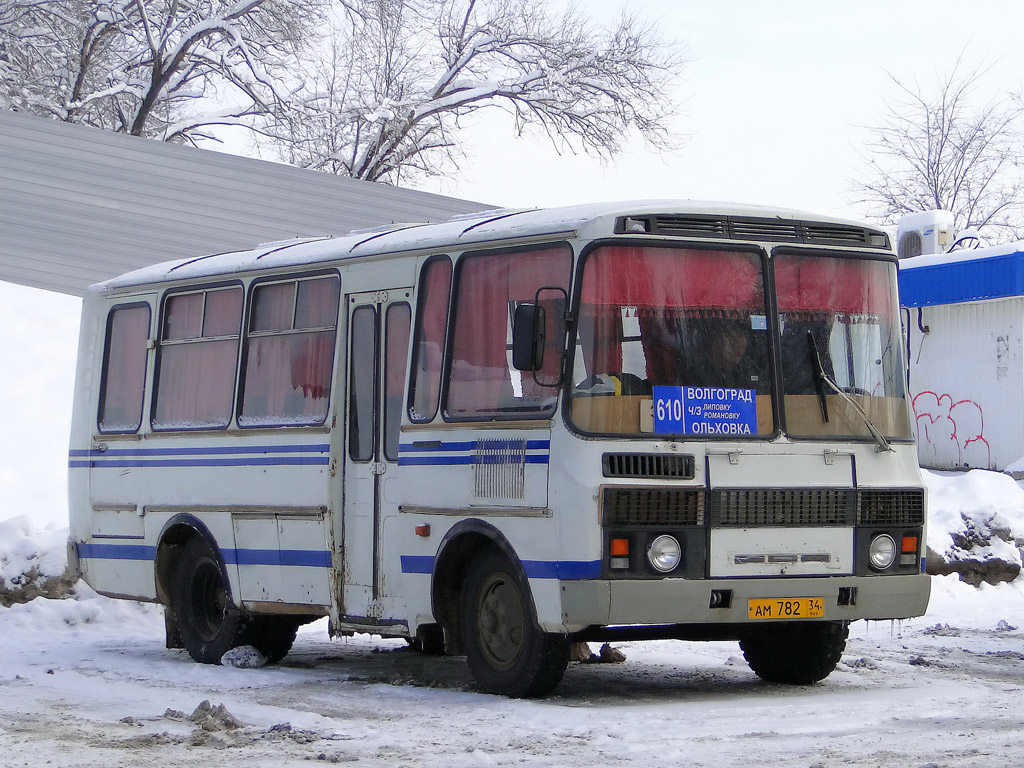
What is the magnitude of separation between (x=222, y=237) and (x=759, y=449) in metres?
16.7

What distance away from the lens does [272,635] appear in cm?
1215

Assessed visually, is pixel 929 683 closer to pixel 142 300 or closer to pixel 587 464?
pixel 587 464

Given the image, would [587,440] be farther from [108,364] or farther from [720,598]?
[108,364]

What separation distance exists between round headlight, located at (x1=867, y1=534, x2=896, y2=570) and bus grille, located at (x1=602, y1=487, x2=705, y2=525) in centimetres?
114

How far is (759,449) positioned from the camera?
368 inches

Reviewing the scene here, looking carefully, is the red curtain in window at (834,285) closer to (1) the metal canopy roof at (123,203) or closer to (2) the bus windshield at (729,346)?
(2) the bus windshield at (729,346)

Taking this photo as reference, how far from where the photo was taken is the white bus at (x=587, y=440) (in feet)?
29.9

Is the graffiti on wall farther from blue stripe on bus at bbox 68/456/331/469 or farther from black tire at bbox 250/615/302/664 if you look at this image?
blue stripe on bus at bbox 68/456/331/469

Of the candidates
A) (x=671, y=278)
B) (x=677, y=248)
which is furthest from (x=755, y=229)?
(x=671, y=278)

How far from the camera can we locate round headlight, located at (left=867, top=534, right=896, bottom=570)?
9633 millimetres

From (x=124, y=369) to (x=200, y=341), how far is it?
3.49 feet

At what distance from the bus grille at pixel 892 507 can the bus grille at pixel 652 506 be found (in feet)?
3.55

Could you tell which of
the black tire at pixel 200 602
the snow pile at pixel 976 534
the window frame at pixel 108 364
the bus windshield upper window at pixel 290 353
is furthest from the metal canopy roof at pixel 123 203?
the bus windshield upper window at pixel 290 353

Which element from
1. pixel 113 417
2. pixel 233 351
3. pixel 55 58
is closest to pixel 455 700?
pixel 233 351
